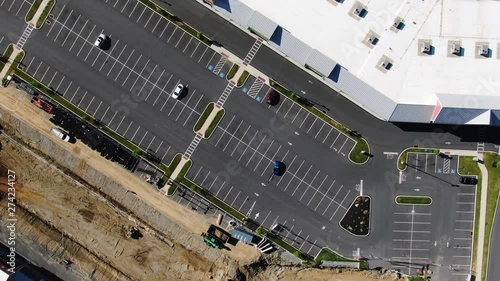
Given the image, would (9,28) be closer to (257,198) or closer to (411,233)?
(257,198)

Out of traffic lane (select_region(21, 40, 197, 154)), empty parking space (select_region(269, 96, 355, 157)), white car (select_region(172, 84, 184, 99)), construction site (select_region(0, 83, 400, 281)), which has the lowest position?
construction site (select_region(0, 83, 400, 281))

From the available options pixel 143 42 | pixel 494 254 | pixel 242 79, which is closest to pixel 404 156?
pixel 494 254

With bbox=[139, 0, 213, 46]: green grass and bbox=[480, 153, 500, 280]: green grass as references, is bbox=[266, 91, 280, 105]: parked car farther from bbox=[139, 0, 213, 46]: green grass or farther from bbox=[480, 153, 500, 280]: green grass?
bbox=[480, 153, 500, 280]: green grass

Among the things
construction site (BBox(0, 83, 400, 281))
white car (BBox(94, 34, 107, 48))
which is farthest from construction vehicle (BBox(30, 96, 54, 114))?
white car (BBox(94, 34, 107, 48))

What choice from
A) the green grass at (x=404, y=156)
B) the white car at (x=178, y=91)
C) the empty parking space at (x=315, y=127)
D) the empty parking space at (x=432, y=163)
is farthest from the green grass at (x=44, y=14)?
the empty parking space at (x=432, y=163)

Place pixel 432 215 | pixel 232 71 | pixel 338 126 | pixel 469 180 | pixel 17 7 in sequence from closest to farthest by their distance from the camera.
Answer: pixel 17 7 → pixel 232 71 → pixel 338 126 → pixel 469 180 → pixel 432 215
